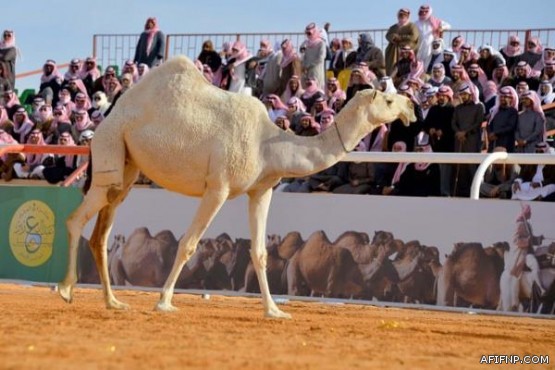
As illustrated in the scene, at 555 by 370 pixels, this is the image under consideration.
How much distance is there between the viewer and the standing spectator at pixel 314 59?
2603cm

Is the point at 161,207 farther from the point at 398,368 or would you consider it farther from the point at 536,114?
the point at 398,368

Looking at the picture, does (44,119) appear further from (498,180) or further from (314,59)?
(498,180)

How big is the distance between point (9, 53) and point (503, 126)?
15.5m

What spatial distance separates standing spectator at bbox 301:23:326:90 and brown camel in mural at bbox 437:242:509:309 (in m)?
9.39

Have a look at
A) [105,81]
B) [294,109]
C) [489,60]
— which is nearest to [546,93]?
[489,60]

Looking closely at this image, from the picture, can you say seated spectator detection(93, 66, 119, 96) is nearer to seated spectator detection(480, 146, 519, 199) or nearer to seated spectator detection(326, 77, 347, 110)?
seated spectator detection(326, 77, 347, 110)

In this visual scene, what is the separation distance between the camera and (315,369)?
9875 mm

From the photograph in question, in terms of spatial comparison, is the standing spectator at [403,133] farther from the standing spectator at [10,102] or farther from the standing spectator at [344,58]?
the standing spectator at [10,102]

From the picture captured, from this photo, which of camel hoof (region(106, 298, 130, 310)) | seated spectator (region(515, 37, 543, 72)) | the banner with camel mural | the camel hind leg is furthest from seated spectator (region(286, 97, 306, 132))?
camel hoof (region(106, 298, 130, 310))

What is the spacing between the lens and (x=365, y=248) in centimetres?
1744

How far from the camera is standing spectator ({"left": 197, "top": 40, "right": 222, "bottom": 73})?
28219 mm

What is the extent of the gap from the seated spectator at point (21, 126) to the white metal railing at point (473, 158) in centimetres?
1141

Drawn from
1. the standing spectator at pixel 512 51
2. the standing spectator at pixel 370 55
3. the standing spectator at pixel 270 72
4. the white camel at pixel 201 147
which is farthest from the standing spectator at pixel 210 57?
the white camel at pixel 201 147

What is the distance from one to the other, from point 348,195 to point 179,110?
4.11 m
